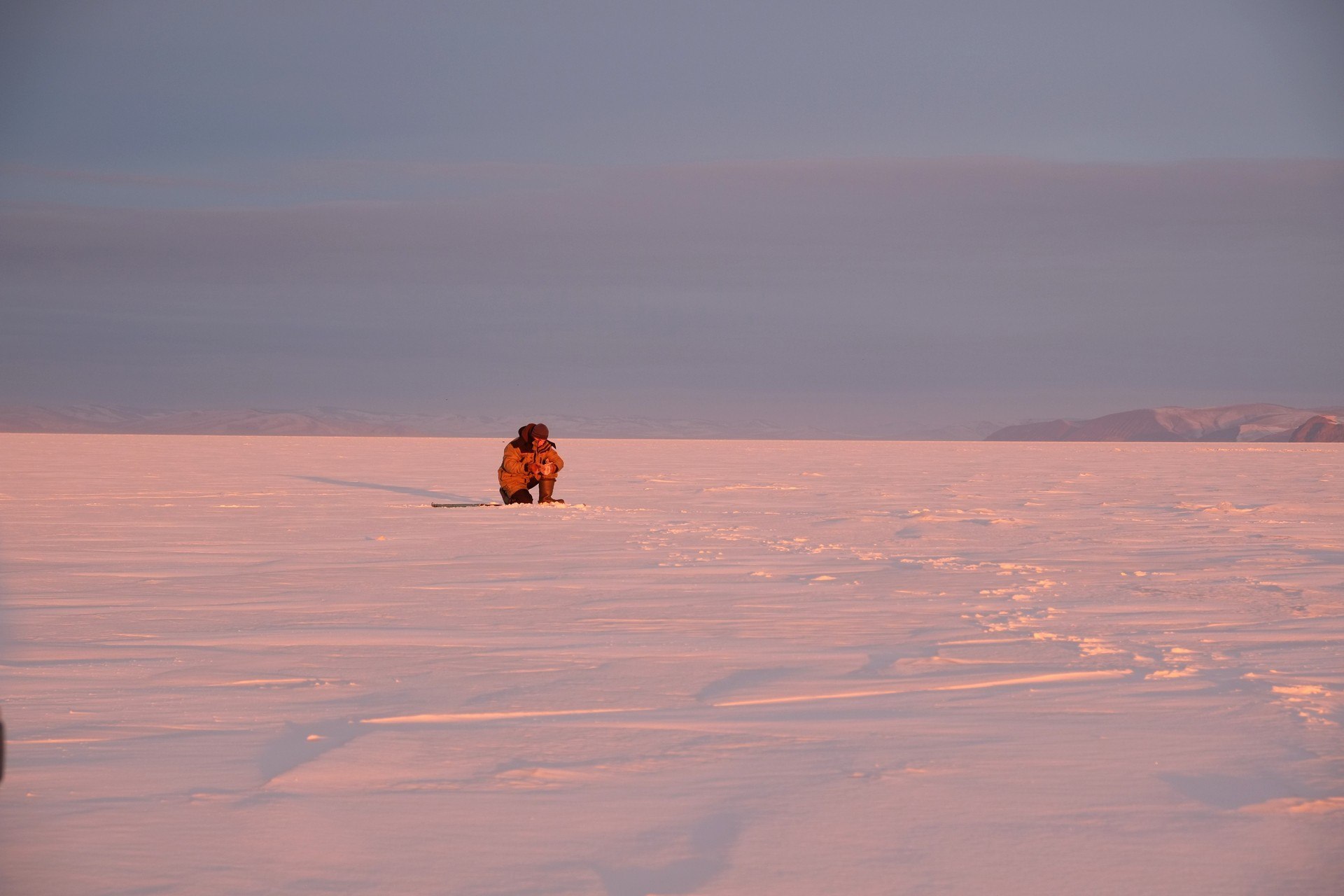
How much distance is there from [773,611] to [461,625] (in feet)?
5.01

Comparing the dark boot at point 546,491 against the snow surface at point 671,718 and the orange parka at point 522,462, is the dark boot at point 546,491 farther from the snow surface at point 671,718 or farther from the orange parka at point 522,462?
the snow surface at point 671,718

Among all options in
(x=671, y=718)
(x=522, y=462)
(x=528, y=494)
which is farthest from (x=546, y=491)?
(x=671, y=718)

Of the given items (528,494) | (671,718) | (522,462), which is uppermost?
(522,462)

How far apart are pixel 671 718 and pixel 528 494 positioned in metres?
10.1

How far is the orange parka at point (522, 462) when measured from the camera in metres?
14.2

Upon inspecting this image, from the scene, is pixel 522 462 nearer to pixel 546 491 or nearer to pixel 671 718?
pixel 546 491

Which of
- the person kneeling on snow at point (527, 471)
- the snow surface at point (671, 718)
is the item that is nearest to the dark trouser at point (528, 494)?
the person kneeling on snow at point (527, 471)

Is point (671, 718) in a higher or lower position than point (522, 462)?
lower

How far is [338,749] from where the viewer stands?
3859 mm

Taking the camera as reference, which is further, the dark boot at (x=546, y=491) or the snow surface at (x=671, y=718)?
the dark boot at (x=546, y=491)

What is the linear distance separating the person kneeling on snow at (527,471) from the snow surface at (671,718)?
3.81m

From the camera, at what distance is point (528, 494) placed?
1430 centimetres

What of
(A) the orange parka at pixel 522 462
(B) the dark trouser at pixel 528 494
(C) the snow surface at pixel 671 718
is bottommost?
(C) the snow surface at pixel 671 718

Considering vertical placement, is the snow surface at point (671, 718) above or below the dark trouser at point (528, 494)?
below
